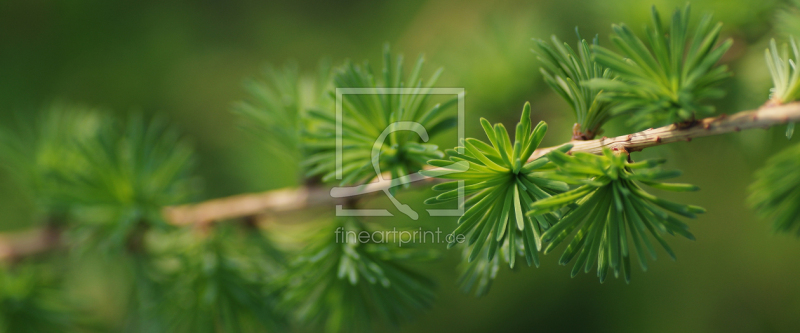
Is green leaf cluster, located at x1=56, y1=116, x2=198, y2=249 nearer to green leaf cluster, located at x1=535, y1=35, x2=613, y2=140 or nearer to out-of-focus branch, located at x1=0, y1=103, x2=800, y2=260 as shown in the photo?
out-of-focus branch, located at x1=0, y1=103, x2=800, y2=260

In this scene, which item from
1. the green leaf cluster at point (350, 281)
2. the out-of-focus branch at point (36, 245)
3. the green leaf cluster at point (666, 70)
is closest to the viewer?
the green leaf cluster at point (666, 70)

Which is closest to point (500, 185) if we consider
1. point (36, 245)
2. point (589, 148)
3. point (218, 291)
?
point (589, 148)

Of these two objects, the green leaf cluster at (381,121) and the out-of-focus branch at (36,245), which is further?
the out-of-focus branch at (36,245)

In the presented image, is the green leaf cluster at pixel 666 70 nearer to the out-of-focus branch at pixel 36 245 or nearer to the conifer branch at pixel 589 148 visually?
the conifer branch at pixel 589 148

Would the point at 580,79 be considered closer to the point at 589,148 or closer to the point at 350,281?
the point at 589,148

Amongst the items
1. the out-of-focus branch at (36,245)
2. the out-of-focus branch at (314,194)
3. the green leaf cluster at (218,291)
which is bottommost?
the green leaf cluster at (218,291)

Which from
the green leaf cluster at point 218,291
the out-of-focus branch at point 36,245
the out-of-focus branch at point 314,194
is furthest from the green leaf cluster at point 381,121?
the out-of-focus branch at point 36,245

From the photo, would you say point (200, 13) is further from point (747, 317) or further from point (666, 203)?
point (747, 317)
